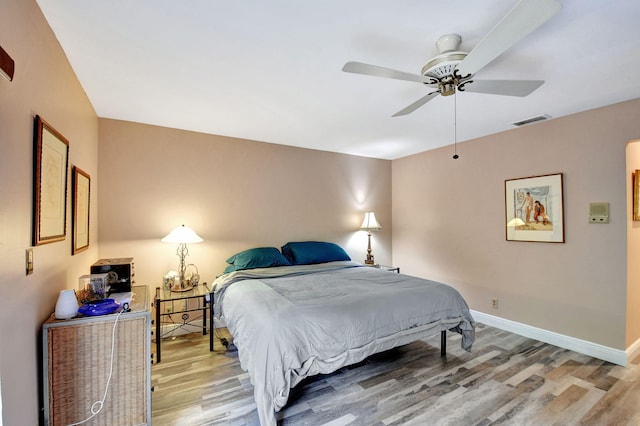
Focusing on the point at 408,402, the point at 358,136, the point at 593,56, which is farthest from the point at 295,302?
the point at 593,56

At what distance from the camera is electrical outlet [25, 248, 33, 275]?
1367 mm

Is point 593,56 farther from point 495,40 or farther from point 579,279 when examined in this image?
point 579,279

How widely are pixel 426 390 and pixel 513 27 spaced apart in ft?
7.86

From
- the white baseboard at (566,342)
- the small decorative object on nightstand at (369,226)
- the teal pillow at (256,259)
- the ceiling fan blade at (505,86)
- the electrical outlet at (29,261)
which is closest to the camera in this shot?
the electrical outlet at (29,261)

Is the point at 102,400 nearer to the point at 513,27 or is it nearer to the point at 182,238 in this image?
the point at 182,238

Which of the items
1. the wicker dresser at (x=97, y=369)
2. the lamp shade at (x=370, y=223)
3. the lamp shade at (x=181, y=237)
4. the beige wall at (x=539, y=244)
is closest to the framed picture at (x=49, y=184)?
the wicker dresser at (x=97, y=369)

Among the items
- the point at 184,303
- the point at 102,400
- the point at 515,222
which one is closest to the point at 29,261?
the point at 102,400

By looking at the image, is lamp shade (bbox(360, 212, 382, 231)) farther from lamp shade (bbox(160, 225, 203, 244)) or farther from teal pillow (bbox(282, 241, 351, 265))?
lamp shade (bbox(160, 225, 203, 244))

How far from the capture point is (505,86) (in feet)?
6.06

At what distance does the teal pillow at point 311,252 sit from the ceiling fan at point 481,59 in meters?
2.29

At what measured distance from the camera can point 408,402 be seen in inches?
83.1

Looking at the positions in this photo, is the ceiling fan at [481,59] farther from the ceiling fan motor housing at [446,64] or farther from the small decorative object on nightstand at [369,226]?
the small decorative object on nightstand at [369,226]

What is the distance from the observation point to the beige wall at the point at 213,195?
3152 millimetres

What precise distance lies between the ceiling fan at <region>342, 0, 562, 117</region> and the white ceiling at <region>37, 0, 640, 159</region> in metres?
0.16
